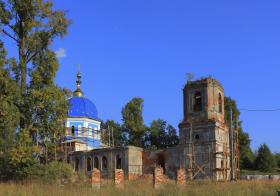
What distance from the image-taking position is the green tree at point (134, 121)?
194ft

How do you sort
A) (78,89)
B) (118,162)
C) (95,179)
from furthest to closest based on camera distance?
(78,89), (118,162), (95,179)

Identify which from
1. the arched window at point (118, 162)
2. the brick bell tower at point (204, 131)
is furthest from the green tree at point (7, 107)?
the arched window at point (118, 162)

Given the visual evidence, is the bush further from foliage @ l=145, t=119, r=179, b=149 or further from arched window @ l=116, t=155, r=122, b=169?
foliage @ l=145, t=119, r=179, b=149

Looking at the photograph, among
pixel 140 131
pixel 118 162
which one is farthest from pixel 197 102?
pixel 140 131

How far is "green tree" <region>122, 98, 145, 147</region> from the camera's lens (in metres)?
59.2

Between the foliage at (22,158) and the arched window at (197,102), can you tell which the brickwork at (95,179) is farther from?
the arched window at (197,102)

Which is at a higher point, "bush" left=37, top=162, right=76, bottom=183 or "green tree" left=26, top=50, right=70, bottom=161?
"green tree" left=26, top=50, right=70, bottom=161

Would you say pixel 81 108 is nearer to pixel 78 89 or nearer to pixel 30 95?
pixel 78 89

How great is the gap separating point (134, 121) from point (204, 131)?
962 inches

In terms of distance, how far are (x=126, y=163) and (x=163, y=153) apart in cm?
328

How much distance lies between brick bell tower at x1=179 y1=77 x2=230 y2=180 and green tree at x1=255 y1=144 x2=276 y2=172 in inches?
675

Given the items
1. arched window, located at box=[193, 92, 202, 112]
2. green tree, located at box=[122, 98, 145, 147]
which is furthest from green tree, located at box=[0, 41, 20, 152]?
green tree, located at box=[122, 98, 145, 147]

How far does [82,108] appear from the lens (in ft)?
155

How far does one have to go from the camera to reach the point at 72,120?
46219 millimetres
